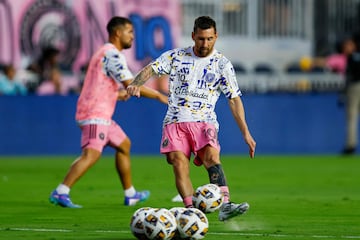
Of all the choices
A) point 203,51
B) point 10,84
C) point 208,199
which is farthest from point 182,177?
point 10,84

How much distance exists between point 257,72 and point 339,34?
3.17 m

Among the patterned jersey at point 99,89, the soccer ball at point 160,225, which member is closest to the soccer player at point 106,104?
the patterned jersey at point 99,89

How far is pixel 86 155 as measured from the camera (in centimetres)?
1600

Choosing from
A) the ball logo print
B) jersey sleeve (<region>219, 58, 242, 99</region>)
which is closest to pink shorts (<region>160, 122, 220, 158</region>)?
jersey sleeve (<region>219, 58, 242, 99</region>)

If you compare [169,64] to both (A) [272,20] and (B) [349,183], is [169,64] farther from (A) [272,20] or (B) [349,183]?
(A) [272,20]

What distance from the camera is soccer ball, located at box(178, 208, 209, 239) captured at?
11.5 meters

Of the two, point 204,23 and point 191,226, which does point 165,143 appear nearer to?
point 204,23

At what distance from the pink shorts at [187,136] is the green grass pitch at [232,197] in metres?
0.87

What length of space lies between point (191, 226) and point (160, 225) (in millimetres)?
299

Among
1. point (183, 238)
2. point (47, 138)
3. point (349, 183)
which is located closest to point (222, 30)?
point (47, 138)

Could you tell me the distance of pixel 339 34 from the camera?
33.2m

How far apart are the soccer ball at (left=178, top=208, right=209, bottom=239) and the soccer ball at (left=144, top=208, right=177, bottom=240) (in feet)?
0.24

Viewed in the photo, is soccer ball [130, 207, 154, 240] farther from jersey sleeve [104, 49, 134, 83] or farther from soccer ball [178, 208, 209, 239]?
jersey sleeve [104, 49, 134, 83]

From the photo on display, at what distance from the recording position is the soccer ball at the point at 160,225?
11.4 metres
